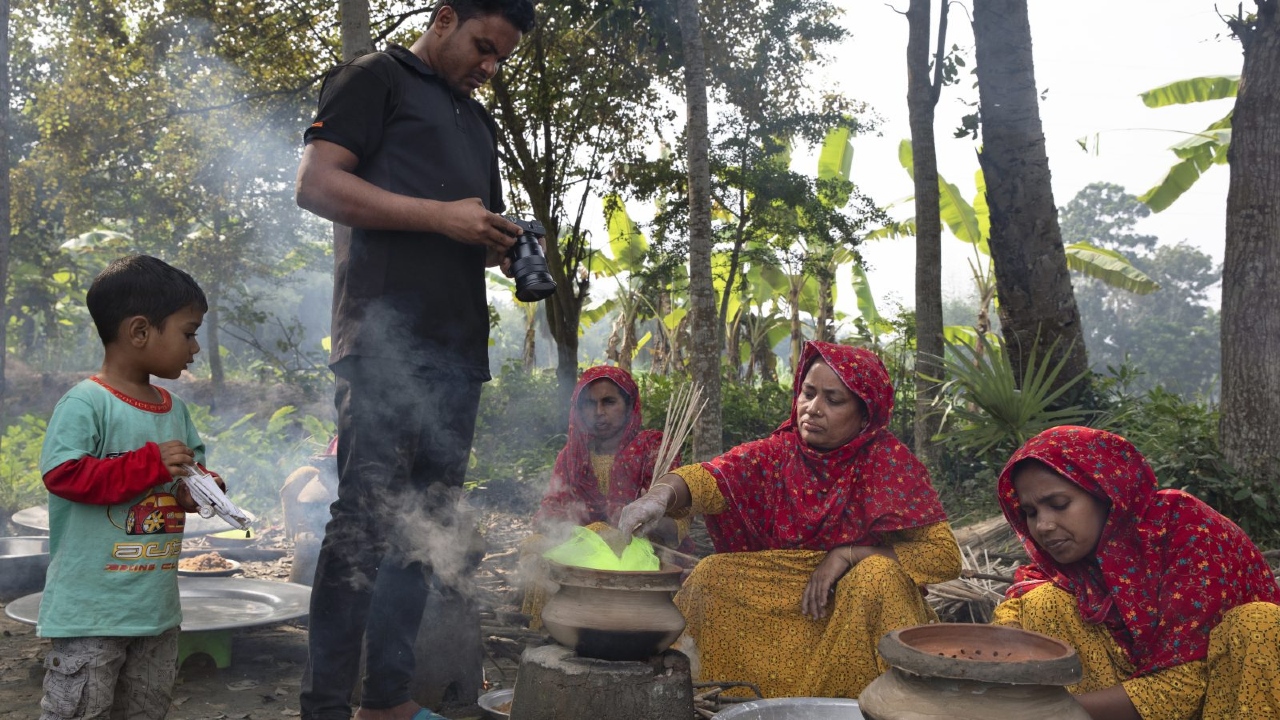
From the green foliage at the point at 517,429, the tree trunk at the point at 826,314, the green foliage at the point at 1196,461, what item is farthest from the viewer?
the tree trunk at the point at 826,314

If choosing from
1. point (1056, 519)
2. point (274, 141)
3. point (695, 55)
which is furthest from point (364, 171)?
point (274, 141)

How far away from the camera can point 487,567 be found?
22.1 ft

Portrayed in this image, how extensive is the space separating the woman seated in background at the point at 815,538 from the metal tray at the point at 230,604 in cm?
186

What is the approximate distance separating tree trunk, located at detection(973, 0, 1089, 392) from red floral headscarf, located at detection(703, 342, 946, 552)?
450 cm

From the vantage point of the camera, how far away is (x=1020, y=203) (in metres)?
7.59

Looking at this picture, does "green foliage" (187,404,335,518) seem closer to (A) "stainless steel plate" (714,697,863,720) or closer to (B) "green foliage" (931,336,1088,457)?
(B) "green foliage" (931,336,1088,457)

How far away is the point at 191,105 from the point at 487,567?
8413mm

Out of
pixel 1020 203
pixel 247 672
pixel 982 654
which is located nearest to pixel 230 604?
pixel 247 672

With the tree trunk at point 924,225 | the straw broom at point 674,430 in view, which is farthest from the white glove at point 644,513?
the tree trunk at point 924,225

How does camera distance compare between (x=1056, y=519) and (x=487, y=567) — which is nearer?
(x=1056, y=519)

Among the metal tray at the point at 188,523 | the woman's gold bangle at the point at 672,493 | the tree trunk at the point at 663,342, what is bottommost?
the metal tray at the point at 188,523

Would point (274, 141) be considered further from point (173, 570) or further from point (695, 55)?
point (173, 570)

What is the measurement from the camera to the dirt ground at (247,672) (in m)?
3.69

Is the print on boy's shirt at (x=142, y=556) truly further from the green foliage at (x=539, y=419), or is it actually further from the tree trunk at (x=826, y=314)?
the tree trunk at (x=826, y=314)
